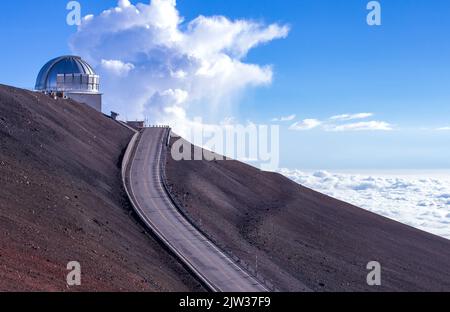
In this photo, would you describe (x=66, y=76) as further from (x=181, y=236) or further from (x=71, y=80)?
(x=181, y=236)

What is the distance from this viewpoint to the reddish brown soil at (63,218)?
26959mm

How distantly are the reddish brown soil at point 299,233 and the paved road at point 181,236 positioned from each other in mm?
1577

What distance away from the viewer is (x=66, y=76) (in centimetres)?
8588

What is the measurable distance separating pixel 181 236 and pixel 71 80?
50.4m

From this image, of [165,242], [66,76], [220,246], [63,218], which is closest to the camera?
[63,218]

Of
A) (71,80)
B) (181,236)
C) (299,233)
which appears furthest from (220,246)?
(71,80)

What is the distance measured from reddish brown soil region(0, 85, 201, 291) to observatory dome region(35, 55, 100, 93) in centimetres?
2643

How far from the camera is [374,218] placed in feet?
233

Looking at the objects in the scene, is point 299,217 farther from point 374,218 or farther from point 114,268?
point 114,268

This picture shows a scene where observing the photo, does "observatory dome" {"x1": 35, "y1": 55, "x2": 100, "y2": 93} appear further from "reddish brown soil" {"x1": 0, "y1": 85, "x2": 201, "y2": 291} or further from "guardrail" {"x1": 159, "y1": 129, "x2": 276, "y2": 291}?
"guardrail" {"x1": 159, "y1": 129, "x2": 276, "y2": 291}

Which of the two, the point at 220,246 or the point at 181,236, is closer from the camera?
the point at 181,236

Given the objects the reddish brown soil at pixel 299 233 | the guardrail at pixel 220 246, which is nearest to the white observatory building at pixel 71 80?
the reddish brown soil at pixel 299 233

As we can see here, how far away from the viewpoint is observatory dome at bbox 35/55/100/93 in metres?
85.6
